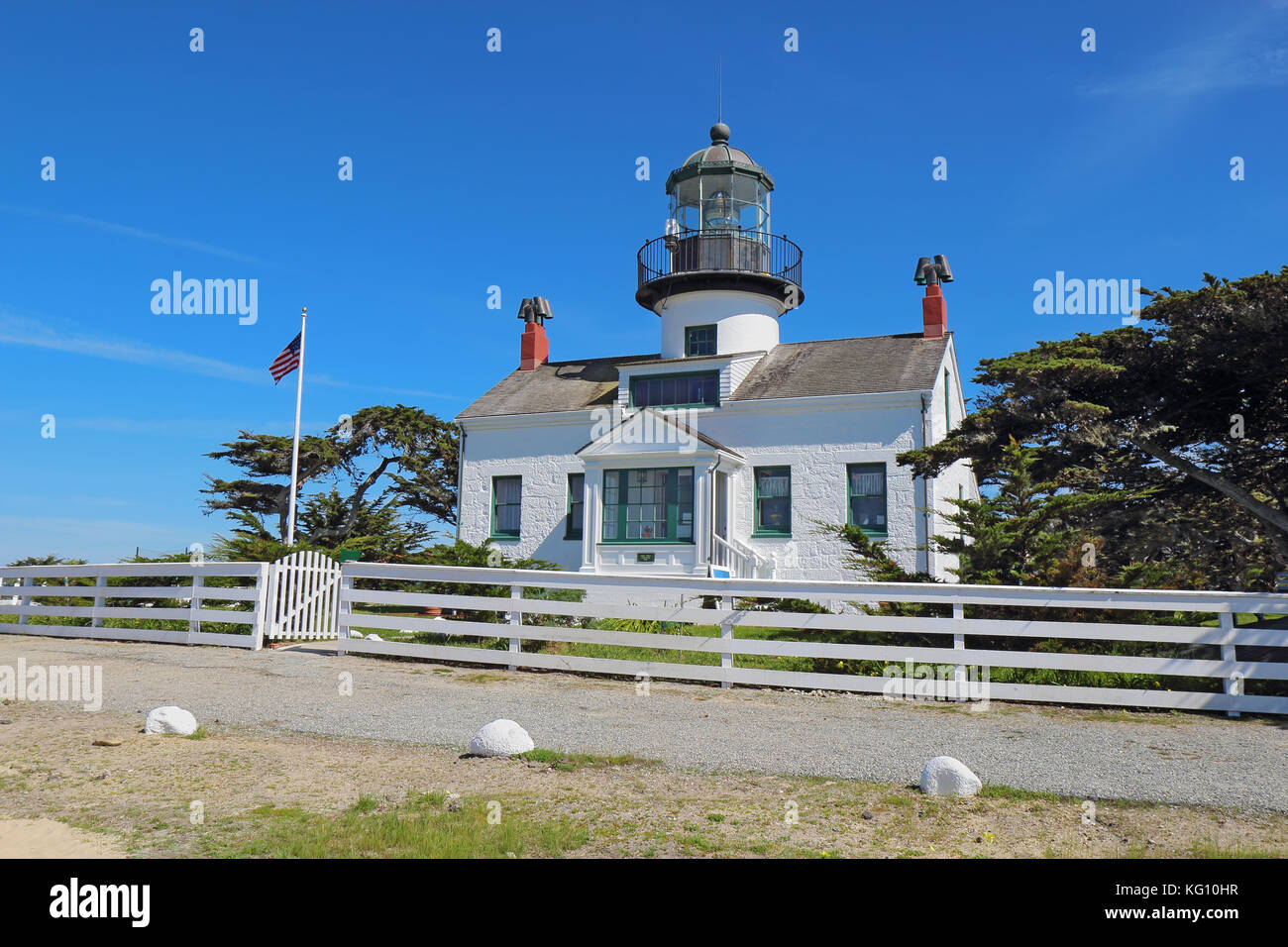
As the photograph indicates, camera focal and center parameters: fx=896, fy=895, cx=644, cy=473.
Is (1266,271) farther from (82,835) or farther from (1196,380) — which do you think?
(82,835)

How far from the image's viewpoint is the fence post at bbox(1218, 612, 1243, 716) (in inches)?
308

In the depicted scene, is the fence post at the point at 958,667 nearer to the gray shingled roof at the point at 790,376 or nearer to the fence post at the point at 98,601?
the gray shingled roof at the point at 790,376

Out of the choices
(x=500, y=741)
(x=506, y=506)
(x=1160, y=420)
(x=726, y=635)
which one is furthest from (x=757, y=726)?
(x=506, y=506)

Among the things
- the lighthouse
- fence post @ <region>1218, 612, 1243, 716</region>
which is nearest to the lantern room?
the lighthouse

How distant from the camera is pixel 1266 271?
413 inches

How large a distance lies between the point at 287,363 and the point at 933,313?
15.6 metres

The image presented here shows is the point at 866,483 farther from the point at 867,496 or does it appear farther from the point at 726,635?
the point at 726,635

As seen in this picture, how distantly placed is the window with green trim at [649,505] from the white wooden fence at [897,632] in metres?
8.62

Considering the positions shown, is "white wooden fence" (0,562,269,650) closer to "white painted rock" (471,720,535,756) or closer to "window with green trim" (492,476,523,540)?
"white painted rock" (471,720,535,756)

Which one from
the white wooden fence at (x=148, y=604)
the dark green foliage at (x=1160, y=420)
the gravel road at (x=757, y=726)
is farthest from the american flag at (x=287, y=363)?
the dark green foliage at (x=1160, y=420)

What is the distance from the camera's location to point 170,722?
6.84 meters

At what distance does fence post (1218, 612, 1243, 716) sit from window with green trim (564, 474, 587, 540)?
1527 cm

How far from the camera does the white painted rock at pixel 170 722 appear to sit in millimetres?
6822
